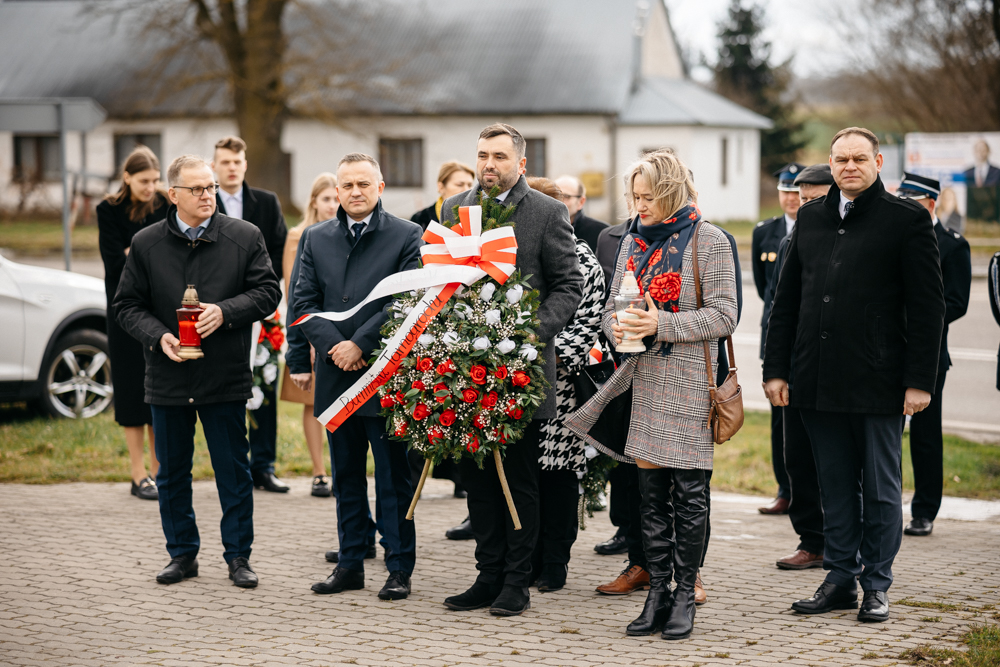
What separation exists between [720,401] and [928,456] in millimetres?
2448

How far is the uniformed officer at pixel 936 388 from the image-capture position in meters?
6.41

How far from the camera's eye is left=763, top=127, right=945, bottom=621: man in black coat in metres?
4.91

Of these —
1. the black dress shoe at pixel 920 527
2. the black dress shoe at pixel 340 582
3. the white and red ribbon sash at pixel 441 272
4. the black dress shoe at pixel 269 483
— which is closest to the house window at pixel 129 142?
the black dress shoe at pixel 269 483

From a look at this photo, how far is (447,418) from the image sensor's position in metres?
4.96

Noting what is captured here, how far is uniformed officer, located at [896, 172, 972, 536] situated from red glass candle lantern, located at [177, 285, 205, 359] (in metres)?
4.23

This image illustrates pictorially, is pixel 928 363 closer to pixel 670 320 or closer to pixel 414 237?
pixel 670 320

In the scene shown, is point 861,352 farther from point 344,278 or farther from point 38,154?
point 38,154

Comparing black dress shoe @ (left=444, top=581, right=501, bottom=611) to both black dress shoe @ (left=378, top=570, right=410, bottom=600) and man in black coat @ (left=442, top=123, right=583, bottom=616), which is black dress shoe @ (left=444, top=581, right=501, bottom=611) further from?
black dress shoe @ (left=378, top=570, right=410, bottom=600)

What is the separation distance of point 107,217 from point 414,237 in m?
2.79

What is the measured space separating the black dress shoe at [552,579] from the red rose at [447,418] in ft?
3.82

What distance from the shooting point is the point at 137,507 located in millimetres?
7227

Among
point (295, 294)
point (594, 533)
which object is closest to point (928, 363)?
point (594, 533)

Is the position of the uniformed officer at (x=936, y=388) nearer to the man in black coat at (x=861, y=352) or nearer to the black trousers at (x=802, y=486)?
the black trousers at (x=802, y=486)

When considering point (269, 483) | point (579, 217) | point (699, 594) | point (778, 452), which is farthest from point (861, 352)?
point (269, 483)
